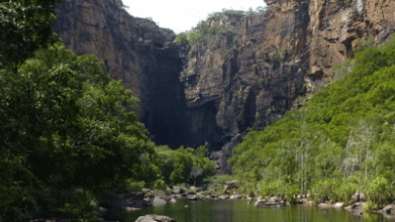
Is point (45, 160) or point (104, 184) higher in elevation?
point (45, 160)

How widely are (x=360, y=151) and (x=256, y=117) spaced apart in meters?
20.1

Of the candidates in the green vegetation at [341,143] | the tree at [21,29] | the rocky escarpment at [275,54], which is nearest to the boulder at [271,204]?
the green vegetation at [341,143]

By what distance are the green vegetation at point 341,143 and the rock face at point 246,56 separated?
3850 mm

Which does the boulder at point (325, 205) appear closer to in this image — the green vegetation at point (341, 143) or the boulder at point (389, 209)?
the green vegetation at point (341, 143)

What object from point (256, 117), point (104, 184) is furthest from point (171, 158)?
point (104, 184)

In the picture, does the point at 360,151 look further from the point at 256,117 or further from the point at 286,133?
the point at 256,117

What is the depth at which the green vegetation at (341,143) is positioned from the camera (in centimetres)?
2948

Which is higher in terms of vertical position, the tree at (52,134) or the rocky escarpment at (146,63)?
the rocky escarpment at (146,63)

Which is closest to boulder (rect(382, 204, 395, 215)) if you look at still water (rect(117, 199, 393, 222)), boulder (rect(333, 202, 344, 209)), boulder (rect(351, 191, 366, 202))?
still water (rect(117, 199, 393, 222))

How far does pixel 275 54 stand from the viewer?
4172 cm

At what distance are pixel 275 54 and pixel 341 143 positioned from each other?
1484 centimetres

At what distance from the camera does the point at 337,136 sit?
148 ft

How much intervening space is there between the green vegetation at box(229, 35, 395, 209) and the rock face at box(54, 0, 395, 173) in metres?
3.85

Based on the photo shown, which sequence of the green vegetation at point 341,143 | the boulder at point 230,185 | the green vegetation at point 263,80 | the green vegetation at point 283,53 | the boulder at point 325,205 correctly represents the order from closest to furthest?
the green vegetation at point 341,143, the boulder at point 325,205, the green vegetation at point 283,53, the green vegetation at point 263,80, the boulder at point 230,185
